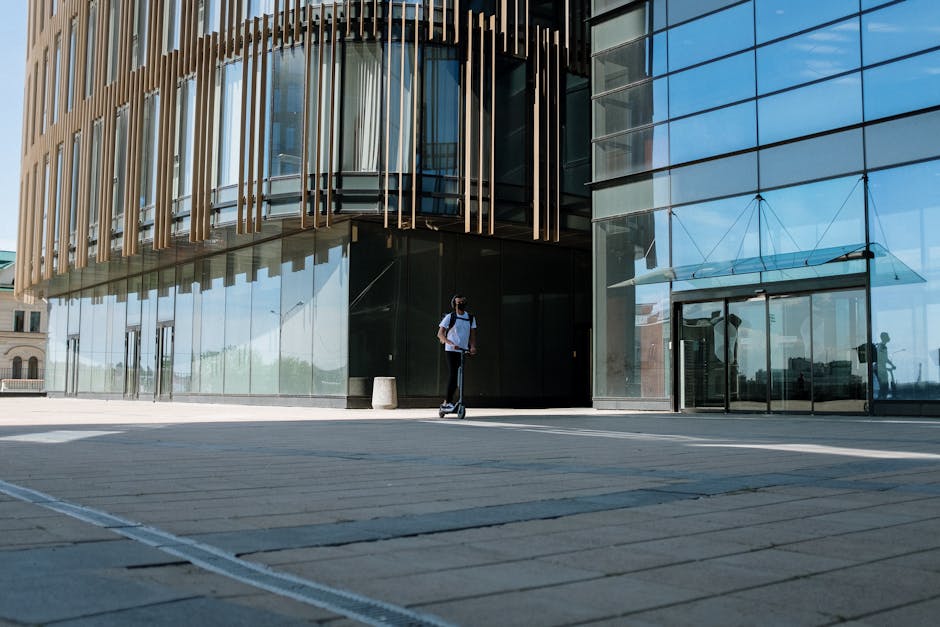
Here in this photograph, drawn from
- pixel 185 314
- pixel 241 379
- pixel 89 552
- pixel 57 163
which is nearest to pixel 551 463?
pixel 89 552

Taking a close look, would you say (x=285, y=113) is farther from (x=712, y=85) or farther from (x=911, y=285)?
(x=911, y=285)

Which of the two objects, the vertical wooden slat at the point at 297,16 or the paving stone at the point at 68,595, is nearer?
the paving stone at the point at 68,595

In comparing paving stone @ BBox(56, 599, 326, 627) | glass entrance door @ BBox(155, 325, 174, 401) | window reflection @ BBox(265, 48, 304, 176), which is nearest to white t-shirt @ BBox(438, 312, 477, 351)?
window reflection @ BBox(265, 48, 304, 176)

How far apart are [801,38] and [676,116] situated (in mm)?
2873

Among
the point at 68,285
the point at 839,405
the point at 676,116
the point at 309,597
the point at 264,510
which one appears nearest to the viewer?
the point at 309,597

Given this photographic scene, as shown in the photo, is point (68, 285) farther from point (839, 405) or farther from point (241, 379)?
point (839, 405)

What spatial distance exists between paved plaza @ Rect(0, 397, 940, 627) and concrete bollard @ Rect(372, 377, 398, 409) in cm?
1356

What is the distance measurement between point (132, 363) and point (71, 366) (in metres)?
7.31

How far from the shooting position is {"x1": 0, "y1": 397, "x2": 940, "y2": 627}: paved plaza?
2.60 metres

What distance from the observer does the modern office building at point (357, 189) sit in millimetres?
22016

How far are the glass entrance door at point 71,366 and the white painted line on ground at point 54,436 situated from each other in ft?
96.1

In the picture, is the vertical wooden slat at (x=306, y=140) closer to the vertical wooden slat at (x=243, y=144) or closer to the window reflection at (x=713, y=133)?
the vertical wooden slat at (x=243, y=144)

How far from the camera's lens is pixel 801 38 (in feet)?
56.2

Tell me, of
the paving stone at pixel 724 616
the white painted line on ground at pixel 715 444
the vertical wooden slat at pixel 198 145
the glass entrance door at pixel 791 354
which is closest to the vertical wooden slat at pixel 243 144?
the vertical wooden slat at pixel 198 145
